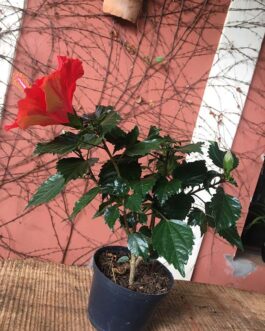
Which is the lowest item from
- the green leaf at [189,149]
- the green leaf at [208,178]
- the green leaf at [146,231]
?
the green leaf at [146,231]

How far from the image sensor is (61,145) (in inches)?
29.4

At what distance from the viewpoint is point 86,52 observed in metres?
1.86

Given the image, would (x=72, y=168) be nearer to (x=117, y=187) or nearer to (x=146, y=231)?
(x=117, y=187)

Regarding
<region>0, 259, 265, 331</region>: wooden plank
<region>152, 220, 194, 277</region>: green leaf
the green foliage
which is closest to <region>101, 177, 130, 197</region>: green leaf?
the green foliage

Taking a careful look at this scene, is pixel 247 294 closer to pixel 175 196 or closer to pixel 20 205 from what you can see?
pixel 175 196

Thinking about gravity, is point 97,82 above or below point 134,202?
above

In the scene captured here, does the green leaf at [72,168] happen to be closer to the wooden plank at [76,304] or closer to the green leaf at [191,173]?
the green leaf at [191,173]

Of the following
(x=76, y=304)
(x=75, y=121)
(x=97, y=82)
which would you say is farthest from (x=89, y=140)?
(x=97, y=82)

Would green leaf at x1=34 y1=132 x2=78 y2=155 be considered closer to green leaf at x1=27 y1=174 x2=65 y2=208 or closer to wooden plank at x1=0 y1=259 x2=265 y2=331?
green leaf at x1=27 y1=174 x2=65 y2=208

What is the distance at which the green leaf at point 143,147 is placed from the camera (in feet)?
2.51

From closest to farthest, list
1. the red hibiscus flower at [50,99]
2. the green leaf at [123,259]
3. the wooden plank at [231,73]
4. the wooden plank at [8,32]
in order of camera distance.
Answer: the red hibiscus flower at [50,99] → the green leaf at [123,259] → the wooden plank at [8,32] → the wooden plank at [231,73]

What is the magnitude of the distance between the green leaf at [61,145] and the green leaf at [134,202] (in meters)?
0.15

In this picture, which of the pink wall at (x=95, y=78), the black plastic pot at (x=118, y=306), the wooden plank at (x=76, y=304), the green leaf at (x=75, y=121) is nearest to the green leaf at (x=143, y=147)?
the green leaf at (x=75, y=121)

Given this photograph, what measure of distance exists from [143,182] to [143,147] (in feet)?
0.23
